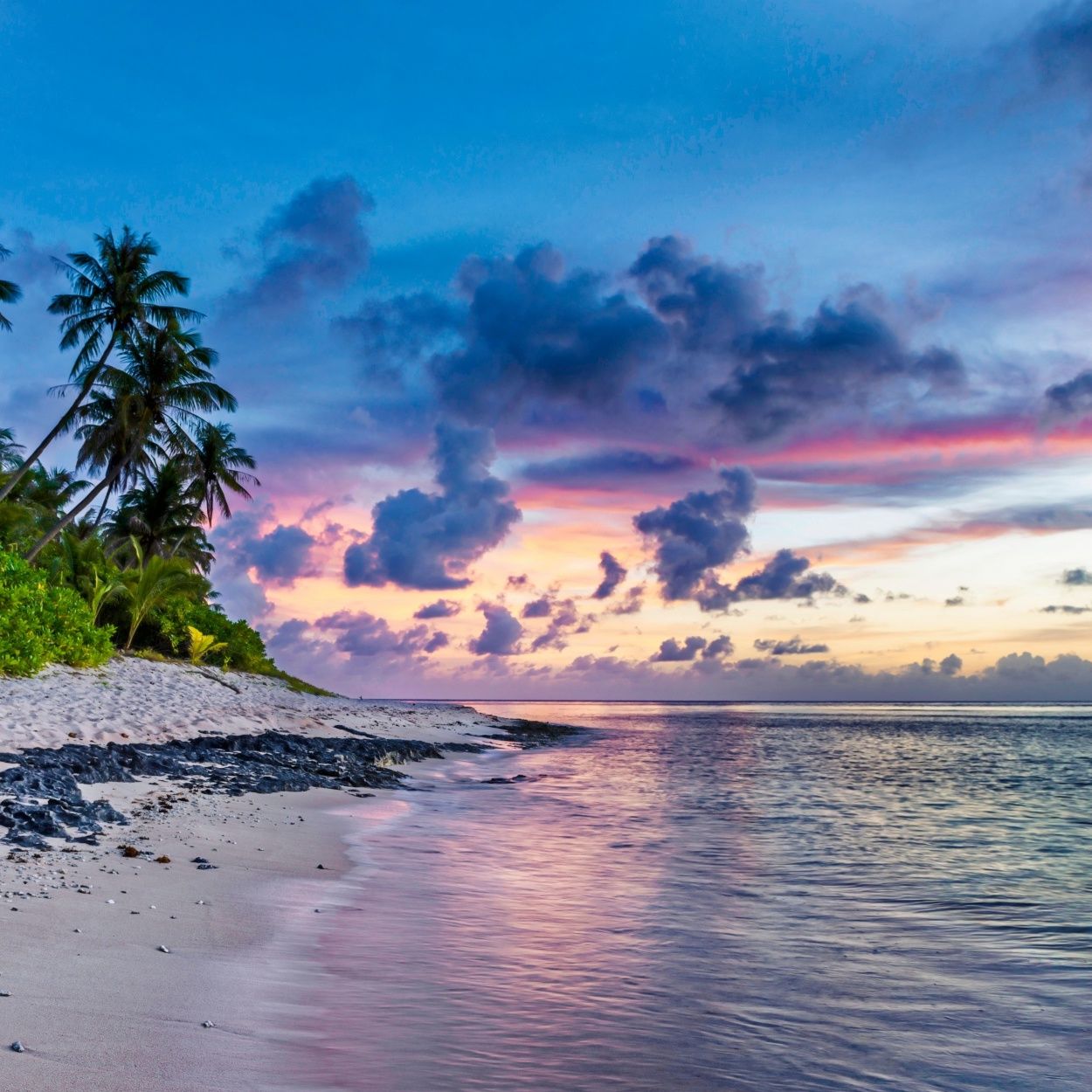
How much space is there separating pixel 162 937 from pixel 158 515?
4275 cm

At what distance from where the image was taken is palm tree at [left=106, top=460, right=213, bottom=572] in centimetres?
4459

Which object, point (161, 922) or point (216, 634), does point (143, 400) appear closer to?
point (216, 634)

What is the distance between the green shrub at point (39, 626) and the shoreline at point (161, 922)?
177 inches

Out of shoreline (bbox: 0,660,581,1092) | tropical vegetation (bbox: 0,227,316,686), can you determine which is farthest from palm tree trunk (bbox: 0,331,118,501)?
shoreline (bbox: 0,660,581,1092)

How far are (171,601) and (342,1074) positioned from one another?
105ft

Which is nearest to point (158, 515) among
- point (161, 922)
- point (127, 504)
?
point (127, 504)

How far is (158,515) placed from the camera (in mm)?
45031

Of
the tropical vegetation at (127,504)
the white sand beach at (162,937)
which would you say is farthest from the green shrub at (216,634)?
the white sand beach at (162,937)

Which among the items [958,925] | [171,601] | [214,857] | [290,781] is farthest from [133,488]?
[958,925]

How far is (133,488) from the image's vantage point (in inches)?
1708

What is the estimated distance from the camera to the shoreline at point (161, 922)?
4082 mm

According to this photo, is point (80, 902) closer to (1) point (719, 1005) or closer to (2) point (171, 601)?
(1) point (719, 1005)

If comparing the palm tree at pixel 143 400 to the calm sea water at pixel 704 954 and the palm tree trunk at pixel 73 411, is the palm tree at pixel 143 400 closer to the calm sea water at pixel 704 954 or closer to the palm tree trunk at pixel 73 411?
the palm tree trunk at pixel 73 411

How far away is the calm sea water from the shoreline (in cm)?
40
